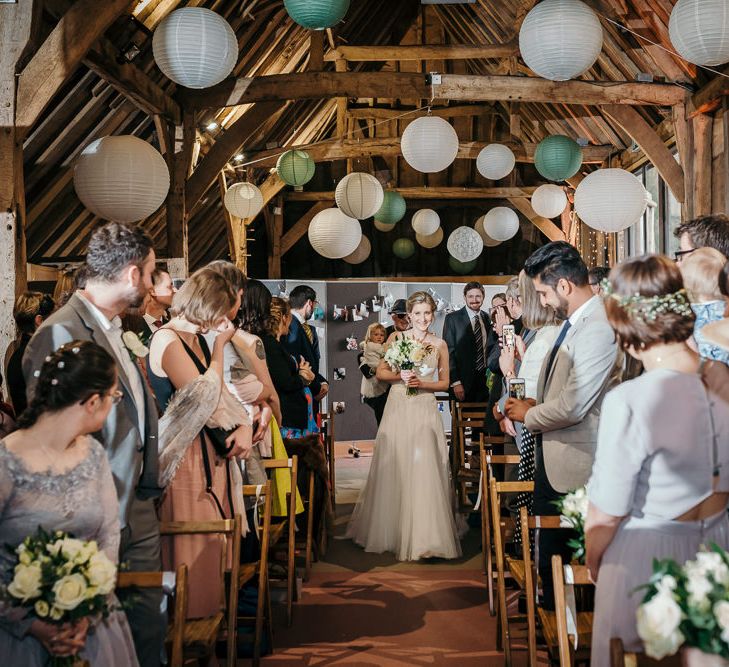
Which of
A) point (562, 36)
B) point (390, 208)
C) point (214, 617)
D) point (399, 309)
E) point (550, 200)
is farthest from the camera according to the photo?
point (390, 208)

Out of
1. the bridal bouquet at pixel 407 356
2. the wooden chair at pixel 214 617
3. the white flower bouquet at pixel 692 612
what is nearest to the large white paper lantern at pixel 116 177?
the bridal bouquet at pixel 407 356

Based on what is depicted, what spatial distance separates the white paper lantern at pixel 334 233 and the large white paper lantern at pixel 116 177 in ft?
14.4

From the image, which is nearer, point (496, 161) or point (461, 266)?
point (496, 161)

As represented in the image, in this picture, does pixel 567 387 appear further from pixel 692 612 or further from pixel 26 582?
pixel 26 582

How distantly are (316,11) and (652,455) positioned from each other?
4644 mm

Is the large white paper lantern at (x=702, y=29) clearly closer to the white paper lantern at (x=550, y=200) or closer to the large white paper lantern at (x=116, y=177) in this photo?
the large white paper lantern at (x=116, y=177)

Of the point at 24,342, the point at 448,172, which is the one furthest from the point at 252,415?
the point at 448,172

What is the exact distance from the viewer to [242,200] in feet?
32.6

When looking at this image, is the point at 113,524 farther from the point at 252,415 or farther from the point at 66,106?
the point at 66,106

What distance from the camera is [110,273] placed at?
2801mm

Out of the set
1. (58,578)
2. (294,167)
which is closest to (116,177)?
(58,578)

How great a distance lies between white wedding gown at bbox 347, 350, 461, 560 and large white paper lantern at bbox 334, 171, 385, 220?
12.4ft

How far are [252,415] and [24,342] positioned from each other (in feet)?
4.30

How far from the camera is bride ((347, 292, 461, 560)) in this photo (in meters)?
5.74
